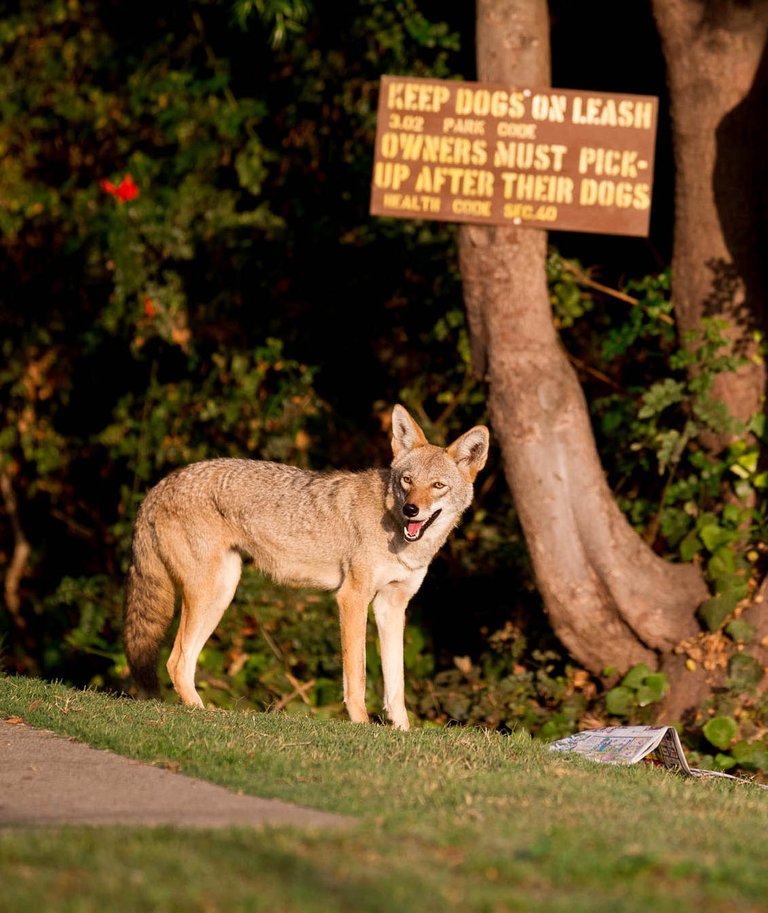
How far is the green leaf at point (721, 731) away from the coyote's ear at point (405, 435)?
2936mm

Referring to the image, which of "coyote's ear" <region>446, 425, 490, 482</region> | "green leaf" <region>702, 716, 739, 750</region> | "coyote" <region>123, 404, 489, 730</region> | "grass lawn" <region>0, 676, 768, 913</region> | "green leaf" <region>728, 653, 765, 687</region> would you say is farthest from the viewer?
"green leaf" <region>728, 653, 765, 687</region>

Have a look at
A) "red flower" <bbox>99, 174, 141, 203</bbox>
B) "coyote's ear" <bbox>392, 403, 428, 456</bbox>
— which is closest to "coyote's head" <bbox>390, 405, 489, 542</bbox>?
"coyote's ear" <bbox>392, 403, 428, 456</bbox>

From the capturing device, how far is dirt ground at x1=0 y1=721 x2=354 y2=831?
16.5ft

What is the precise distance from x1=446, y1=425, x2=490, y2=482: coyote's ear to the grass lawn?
2.20 metres

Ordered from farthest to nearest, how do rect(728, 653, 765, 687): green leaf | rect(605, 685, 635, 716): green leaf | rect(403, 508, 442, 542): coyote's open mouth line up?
rect(605, 685, 635, 716): green leaf < rect(728, 653, 765, 687): green leaf < rect(403, 508, 442, 542): coyote's open mouth

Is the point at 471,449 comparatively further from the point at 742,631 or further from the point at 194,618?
the point at 742,631

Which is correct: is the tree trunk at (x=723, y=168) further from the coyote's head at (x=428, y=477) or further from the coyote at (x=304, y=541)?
the coyote at (x=304, y=541)

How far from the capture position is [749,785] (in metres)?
7.58

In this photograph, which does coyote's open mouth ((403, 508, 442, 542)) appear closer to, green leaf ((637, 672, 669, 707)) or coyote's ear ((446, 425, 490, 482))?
coyote's ear ((446, 425, 490, 482))

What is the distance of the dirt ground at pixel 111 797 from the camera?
5.03m

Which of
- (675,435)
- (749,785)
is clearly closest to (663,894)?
(749,785)

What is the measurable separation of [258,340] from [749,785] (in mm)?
7489

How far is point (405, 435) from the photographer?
8875mm

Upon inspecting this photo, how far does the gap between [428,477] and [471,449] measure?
506 millimetres
